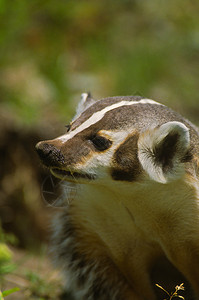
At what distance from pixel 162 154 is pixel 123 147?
0.15 meters

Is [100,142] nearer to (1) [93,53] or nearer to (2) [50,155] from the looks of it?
(2) [50,155]

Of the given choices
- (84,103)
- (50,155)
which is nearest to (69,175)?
(50,155)

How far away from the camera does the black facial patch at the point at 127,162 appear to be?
2072mm

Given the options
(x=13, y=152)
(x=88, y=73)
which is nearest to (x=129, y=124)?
(x=13, y=152)

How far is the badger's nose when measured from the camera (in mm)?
1953

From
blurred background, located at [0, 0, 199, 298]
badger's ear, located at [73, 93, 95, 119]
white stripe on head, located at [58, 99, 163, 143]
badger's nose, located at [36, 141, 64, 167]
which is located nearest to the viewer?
badger's nose, located at [36, 141, 64, 167]

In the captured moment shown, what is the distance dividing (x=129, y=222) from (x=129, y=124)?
46cm

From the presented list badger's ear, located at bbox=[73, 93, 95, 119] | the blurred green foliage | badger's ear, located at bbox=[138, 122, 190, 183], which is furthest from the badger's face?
the blurred green foliage

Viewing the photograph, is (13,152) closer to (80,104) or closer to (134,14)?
(80,104)

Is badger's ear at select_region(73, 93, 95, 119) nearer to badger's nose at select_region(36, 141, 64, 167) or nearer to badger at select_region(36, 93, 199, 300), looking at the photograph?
badger at select_region(36, 93, 199, 300)

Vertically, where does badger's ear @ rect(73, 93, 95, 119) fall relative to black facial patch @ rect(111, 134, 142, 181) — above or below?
above

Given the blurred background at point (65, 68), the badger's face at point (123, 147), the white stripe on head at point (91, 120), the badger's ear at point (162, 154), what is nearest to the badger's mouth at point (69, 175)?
the badger's face at point (123, 147)

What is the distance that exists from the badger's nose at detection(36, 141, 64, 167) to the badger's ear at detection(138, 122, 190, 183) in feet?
1.03

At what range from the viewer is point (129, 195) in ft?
7.11
